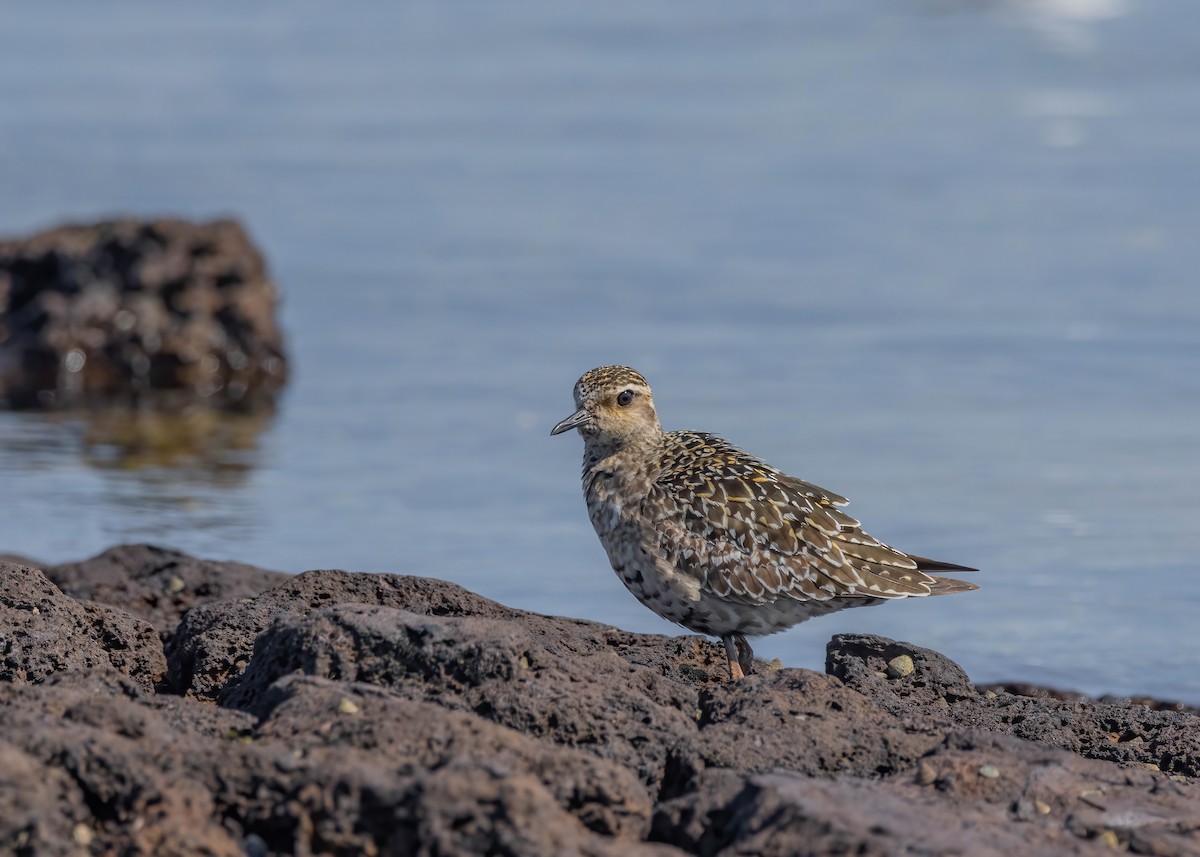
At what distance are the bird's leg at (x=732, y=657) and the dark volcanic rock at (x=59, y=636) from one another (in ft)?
6.11

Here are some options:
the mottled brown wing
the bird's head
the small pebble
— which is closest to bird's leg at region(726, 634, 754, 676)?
the mottled brown wing

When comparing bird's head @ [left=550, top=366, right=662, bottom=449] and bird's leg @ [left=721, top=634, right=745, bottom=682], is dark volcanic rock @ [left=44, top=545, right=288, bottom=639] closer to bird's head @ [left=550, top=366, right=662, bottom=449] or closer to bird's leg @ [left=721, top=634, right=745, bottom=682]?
bird's head @ [left=550, top=366, right=662, bottom=449]

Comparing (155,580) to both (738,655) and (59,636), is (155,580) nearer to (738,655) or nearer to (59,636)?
(59,636)

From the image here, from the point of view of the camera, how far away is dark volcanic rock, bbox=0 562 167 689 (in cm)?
548

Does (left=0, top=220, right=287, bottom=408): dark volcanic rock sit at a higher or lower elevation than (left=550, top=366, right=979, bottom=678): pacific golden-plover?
higher

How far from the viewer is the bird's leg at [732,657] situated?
250 inches

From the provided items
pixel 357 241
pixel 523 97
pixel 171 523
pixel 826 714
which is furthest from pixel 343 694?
pixel 523 97

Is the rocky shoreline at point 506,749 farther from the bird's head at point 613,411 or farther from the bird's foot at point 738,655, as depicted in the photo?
the bird's head at point 613,411

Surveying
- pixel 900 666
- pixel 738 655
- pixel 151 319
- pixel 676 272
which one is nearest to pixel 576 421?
pixel 738 655

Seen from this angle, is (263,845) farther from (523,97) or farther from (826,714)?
(523,97)

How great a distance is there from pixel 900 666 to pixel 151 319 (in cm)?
950

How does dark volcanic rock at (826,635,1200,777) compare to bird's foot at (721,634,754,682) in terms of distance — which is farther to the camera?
bird's foot at (721,634,754,682)

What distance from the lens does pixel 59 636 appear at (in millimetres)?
5652

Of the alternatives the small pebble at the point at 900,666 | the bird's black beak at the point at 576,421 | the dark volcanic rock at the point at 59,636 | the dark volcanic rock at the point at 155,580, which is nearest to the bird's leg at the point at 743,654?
the small pebble at the point at 900,666
